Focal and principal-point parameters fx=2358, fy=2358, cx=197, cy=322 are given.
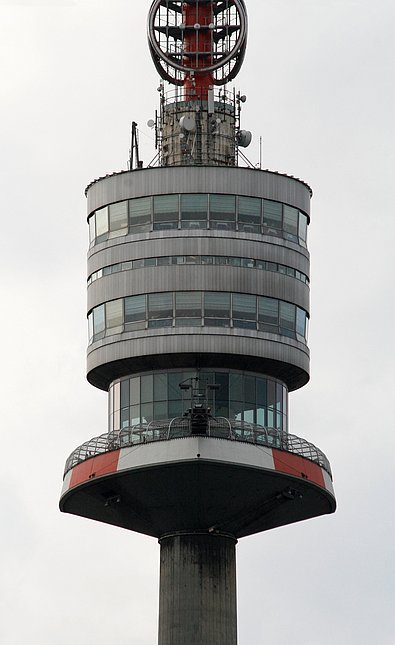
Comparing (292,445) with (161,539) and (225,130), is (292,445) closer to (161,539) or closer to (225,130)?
(161,539)

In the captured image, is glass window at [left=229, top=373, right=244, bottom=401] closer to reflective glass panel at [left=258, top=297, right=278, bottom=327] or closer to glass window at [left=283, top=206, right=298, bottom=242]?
reflective glass panel at [left=258, top=297, right=278, bottom=327]

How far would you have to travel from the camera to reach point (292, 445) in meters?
133

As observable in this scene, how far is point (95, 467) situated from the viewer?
131 m

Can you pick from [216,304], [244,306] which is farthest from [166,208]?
[244,306]

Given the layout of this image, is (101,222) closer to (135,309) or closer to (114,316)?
(114,316)

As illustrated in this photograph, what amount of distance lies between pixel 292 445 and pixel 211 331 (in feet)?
26.0

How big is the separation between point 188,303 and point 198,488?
10668mm

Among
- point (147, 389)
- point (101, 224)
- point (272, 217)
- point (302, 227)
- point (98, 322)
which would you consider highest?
point (302, 227)

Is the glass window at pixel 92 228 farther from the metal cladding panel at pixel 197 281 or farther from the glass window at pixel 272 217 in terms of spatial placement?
the glass window at pixel 272 217

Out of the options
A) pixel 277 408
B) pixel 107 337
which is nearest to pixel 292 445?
pixel 277 408

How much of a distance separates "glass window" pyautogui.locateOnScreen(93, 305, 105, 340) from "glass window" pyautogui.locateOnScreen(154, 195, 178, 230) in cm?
587

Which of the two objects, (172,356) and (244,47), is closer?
(172,356)

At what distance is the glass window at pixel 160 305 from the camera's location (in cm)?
13275

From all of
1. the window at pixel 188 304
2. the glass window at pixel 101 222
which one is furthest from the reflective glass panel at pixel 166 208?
the window at pixel 188 304
